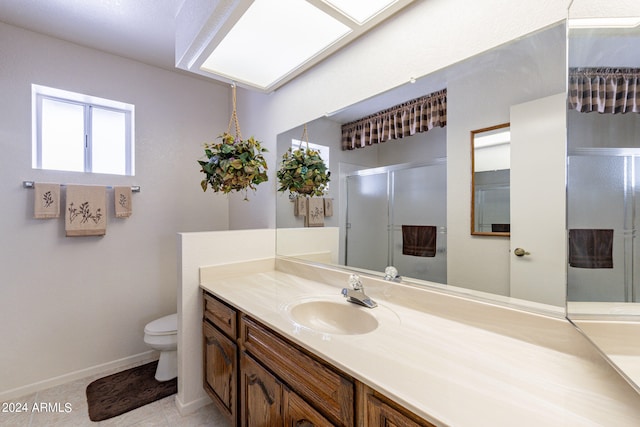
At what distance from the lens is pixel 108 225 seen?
2217 mm

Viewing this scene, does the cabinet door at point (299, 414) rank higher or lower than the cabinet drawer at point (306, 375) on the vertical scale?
lower

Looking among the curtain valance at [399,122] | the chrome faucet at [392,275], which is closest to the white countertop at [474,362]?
the chrome faucet at [392,275]

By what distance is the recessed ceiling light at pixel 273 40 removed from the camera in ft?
4.29

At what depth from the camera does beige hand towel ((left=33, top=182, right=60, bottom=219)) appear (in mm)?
1898

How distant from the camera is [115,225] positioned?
7.36 ft

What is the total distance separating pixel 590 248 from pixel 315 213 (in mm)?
1336

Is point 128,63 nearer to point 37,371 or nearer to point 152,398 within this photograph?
point 37,371

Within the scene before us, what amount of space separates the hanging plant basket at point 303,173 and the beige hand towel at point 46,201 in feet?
5.26

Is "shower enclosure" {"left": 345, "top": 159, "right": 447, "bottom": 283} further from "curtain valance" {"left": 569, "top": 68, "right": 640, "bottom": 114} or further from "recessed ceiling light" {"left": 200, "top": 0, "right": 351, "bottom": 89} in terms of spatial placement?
"recessed ceiling light" {"left": 200, "top": 0, "right": 351, "bottom": 89}

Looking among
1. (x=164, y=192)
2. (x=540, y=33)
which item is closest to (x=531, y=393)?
(x=540, y=33)

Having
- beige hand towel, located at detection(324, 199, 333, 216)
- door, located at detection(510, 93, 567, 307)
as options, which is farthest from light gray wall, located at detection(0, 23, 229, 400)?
door, located at detection(510, 93, 567, 307)

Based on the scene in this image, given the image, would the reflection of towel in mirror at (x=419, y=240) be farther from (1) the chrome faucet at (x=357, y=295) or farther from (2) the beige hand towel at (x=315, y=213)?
(2) the beige hand towel at (x=315, y=213)

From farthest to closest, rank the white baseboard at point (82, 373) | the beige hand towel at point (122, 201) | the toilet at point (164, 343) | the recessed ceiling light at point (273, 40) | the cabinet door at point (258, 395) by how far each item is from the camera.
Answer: the beige hand towel at point (122, 201) → the toilet at point (164, 343) → the white baseboard at point (82, 373) → the recessed ceiling light at point (273, 40) → the cabinet door at point (258, 395)

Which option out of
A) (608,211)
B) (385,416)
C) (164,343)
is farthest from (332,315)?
(164,343)
